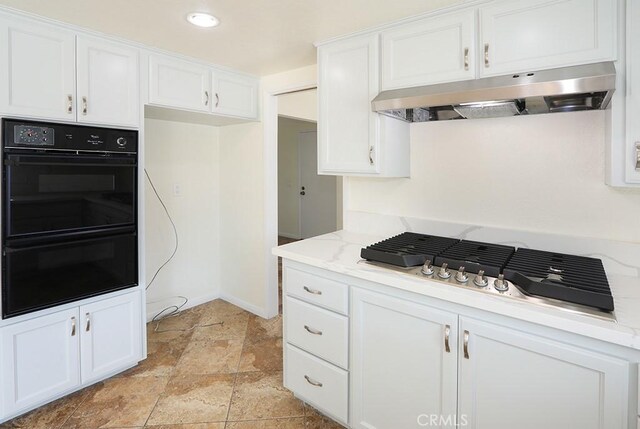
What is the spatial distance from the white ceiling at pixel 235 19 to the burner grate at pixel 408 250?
1.20 m

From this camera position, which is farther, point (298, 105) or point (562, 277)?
point (298, 105)

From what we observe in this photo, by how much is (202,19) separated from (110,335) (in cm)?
200

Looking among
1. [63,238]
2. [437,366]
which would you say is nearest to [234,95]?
[63,238]

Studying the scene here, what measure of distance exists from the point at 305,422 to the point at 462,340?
1.06 m

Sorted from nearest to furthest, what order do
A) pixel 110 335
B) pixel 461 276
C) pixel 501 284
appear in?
pixel 501 284 < pixel 461 276 < pixel 110 335

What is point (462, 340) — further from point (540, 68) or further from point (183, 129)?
point (183, 129)

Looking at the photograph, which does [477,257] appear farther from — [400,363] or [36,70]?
[36,70]

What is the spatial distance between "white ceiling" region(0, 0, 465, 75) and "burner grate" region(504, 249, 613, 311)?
127 cm

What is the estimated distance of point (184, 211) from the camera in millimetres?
3381

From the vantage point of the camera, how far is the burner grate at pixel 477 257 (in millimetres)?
1480

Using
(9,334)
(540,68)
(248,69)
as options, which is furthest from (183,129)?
(540,68)

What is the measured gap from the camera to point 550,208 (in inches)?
69.9

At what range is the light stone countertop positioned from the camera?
1.08 meters

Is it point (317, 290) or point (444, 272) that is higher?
point (444, 272)
